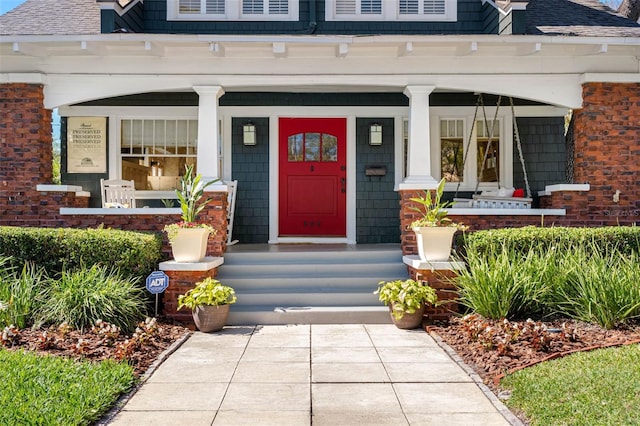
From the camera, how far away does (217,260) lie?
7078mm

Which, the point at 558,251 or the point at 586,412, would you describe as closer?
the point at 586,412

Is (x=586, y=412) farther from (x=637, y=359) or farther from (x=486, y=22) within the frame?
(x=486, y=22)

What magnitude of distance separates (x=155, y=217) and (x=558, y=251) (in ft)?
15.9

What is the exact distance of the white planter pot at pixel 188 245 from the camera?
6605 mm

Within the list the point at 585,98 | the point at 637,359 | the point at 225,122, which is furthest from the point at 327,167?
the point at 637,359

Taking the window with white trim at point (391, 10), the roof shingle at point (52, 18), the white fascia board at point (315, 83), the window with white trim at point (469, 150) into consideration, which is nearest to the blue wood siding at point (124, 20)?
the roof shingle at point (52, 18)

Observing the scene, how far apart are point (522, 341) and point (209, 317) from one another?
10.2 feet

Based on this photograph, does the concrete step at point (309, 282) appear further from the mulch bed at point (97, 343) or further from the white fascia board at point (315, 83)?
the white fascia board at point (315, 83)

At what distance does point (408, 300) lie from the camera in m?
6.18

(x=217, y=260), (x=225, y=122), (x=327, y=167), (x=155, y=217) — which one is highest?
(x=225, y=122)

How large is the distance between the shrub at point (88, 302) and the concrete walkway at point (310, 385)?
706 millimetres

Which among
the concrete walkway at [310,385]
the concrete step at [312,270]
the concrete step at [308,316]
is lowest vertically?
the concrete walkway at [310,385]

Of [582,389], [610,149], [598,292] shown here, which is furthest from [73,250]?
[610,149]

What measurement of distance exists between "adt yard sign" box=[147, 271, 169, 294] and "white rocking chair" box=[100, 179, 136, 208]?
7.99ft
